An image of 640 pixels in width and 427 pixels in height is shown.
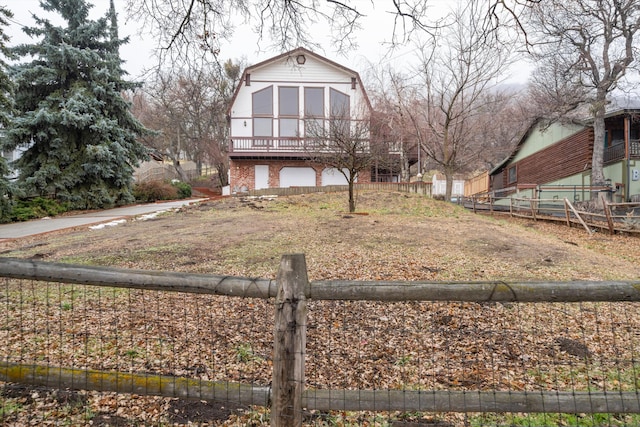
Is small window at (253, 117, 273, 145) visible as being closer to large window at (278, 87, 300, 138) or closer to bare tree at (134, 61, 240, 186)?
large window at (278, 87, 300, 138)

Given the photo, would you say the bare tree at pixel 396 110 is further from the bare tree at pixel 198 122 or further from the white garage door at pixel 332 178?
the bare tree at pixel 198 122

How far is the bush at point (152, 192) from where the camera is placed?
20.8 meters

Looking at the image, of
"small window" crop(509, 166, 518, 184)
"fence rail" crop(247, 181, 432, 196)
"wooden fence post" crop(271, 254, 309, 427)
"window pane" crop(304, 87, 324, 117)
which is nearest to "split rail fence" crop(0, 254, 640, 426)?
"wooden fence post" crop(271, 254, 309, 427)

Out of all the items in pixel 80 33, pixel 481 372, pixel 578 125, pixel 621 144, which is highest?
pixel 80 33

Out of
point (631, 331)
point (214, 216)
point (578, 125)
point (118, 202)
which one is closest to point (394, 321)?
point (631, 331)

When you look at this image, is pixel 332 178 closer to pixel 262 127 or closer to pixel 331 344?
pixel 262 127

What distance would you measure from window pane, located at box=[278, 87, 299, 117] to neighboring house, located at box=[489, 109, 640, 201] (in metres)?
14.8

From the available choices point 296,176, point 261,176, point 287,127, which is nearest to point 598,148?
point 296,176

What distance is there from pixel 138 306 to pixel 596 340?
5678 mm

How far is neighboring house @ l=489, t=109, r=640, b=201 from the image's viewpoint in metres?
17.7

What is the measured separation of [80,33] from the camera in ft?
55.9

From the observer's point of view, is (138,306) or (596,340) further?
(138,306)

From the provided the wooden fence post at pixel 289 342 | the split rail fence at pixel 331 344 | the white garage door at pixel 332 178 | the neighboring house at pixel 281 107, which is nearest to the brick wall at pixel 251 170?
the neighboring house at pixel 281 107

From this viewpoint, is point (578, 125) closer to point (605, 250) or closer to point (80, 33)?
point (605, 250)
